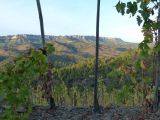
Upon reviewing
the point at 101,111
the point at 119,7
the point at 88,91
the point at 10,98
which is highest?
the point at 119,7

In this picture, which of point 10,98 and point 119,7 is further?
point 119,7

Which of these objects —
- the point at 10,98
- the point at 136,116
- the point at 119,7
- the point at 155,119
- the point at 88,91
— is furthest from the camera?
the point at 88,91

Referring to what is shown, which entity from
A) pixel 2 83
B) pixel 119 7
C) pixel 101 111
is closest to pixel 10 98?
pixel 2 83

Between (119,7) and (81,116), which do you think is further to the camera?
(81,116)

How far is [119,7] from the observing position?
22.4 feet

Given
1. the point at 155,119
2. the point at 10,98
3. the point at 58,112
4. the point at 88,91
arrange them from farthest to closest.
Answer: the point at 88,91, the point at 58,112, the point at 155,119, the point at 10,98

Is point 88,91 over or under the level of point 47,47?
under

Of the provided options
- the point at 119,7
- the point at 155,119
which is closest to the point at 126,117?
the point at 155,119

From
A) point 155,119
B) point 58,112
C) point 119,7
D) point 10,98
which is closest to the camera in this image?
point 10,98

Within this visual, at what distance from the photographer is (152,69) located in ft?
74.9

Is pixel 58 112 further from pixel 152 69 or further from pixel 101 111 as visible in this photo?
pixel 152 69

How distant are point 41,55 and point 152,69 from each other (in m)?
17.9

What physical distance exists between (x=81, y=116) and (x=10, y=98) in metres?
18.7

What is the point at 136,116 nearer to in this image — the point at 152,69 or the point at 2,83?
the point at 152,69
